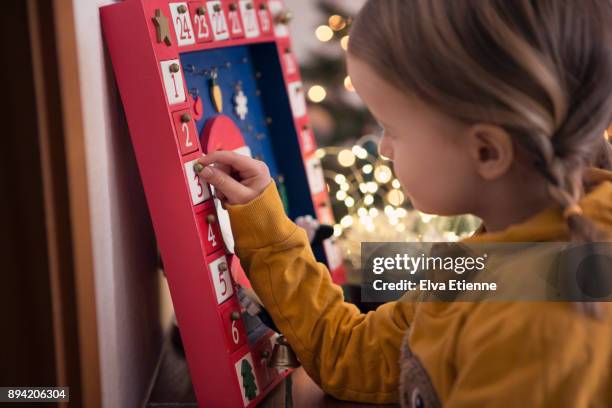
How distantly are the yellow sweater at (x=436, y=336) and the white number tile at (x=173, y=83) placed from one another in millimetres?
142

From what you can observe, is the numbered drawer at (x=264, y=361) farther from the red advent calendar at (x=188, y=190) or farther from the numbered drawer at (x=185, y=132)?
A: the numbered drawer at (x=185, y=132)

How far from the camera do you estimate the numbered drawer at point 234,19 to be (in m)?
0.95

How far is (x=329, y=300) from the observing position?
0.83 m

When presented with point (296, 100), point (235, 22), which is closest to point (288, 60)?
point (296, 100)

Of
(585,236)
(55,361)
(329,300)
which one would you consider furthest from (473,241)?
(55,361)

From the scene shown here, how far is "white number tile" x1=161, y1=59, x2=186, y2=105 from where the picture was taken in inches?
28.9

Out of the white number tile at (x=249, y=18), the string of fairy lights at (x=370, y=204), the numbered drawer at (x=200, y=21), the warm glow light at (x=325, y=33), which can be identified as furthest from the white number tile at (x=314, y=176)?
the warm glow light at (x=325, y=33)

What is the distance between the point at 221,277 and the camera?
76 centimetres

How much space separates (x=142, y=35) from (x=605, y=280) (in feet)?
1.74

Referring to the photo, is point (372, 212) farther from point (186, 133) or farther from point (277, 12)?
point (186, 133)

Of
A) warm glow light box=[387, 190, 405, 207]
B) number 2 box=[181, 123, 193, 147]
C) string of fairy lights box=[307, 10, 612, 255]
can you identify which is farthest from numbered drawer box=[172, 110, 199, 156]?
warm glow light box=[387, 190, 405, 207]

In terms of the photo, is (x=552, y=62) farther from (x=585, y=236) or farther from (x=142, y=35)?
(x=142, y=35)

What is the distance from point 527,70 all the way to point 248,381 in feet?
1.51

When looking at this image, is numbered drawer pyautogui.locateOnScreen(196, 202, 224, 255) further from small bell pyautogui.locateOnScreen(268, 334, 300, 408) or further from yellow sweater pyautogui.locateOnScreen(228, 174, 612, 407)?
small bell pyautogui.locateOnScreen(268, 334, 300, 408)
